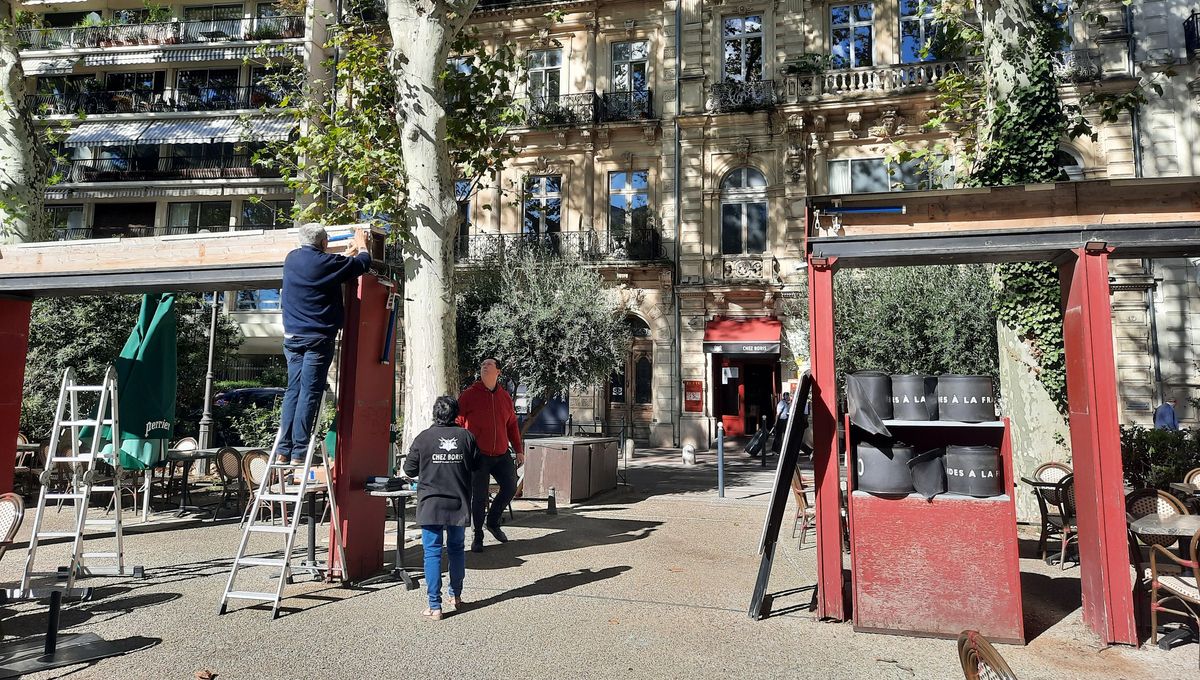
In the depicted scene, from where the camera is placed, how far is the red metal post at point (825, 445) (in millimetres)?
5199

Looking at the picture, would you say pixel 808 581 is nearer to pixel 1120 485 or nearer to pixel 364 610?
pixel 1120 485

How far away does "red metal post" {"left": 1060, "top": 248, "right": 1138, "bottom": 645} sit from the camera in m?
4.79

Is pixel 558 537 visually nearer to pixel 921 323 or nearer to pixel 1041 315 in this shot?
pixel 1041 315

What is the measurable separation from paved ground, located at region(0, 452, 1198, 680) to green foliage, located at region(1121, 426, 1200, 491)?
342cm

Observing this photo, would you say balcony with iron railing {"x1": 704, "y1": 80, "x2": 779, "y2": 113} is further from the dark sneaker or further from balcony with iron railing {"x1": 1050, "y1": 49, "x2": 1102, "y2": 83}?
the dark sneaker

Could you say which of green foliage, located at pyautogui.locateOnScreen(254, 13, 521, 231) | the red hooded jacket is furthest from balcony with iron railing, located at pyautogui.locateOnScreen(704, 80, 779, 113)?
the red hooded jacket

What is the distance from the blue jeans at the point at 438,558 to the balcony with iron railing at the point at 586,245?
659 inches

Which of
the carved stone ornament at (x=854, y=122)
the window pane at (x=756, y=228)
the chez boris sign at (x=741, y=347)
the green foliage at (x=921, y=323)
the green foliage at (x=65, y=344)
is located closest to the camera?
the green foliage at (x=65, y=344)

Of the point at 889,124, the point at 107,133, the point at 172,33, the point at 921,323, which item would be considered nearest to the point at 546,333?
the point at 921,323

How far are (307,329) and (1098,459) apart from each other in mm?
5894

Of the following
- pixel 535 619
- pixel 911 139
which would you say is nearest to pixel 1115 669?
pixel 535 619

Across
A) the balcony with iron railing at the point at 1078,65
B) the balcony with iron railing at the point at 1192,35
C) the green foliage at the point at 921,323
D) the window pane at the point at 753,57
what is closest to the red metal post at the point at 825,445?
the green foliage at the point at 921,323

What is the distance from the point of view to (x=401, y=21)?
30.9 feet

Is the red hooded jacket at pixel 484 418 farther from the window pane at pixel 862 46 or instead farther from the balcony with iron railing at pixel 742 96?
the window pane at pixel 862 46
